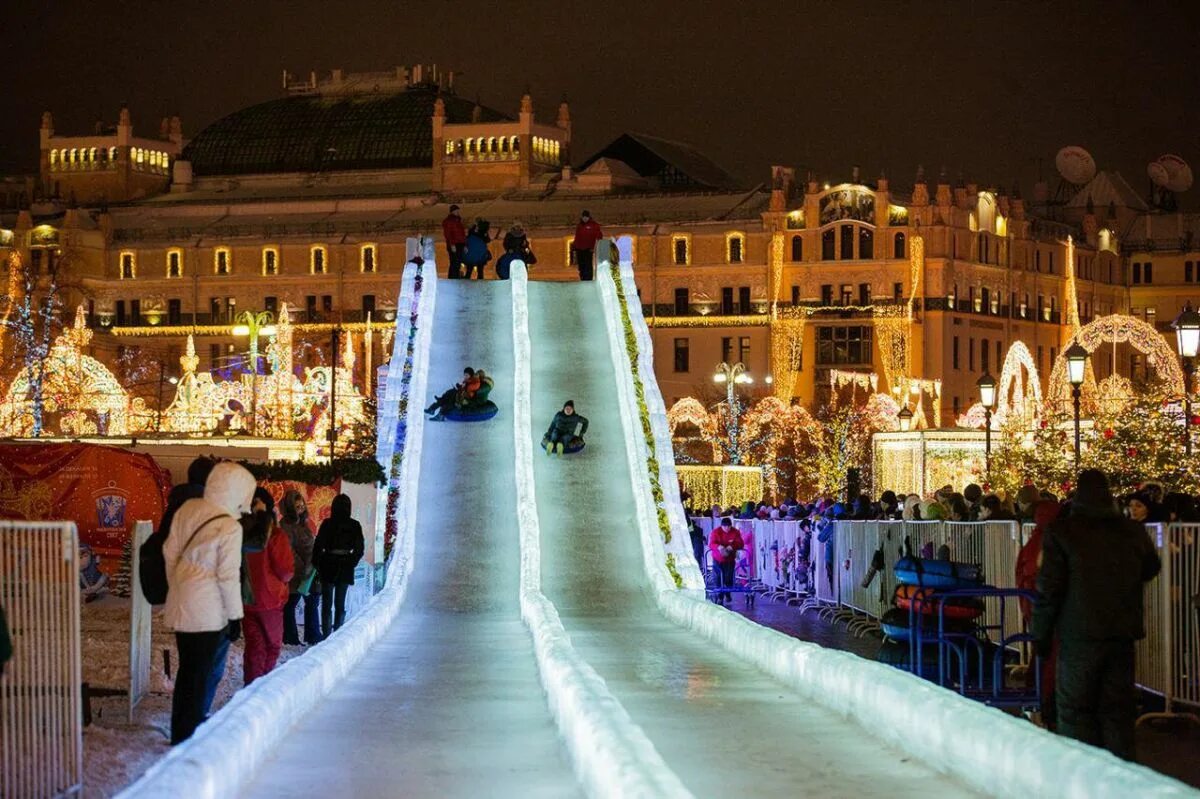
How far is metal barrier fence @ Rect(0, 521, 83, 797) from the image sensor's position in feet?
40.5

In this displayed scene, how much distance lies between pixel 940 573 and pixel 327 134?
5180 inches

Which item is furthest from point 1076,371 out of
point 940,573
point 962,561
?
point 940,573

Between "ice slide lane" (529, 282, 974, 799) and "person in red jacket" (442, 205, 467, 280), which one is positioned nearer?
"ice slide lane" (529, 282, 974, 799)

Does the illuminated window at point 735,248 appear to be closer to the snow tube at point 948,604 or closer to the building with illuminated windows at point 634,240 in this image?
the building with illuminated windows at point 634,240

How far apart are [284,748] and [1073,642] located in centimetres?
435

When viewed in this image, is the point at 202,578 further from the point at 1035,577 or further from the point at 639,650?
the point at 639,650

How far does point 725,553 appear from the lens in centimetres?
3491

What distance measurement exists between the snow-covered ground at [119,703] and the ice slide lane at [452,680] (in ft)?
2.97

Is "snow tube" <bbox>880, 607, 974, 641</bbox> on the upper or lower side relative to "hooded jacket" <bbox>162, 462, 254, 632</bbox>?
lower

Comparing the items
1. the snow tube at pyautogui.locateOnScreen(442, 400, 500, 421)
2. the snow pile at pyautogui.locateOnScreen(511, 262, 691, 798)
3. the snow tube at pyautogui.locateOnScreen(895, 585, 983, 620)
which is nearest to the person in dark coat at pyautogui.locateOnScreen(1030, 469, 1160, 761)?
the snow pile at pyautogui.locateOnScreen(511, 262, 691, 798)

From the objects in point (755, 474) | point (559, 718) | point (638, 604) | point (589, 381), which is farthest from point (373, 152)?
point (559, 718)

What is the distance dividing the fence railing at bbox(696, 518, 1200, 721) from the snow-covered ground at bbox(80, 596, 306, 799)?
5855mm

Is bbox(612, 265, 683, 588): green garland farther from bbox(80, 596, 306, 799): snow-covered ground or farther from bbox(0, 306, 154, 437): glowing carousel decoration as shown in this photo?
bbox(0, 306, 154, 437): glowing carousel decoration

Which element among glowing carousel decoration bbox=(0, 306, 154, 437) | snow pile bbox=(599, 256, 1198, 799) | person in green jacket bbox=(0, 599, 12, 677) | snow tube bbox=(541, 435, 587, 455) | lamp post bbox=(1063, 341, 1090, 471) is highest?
glowing carousel decoration bbox=(0, 306, 154, 437)
